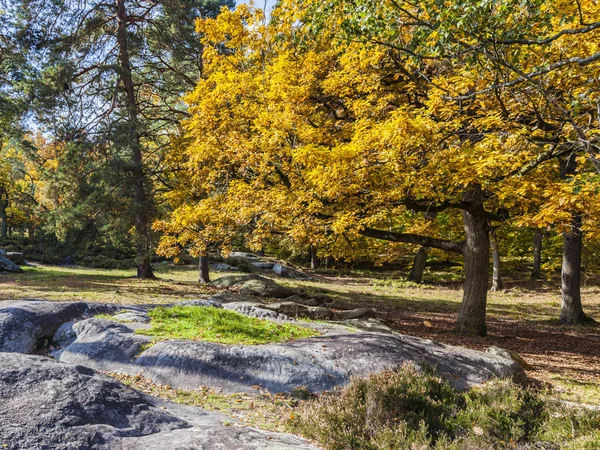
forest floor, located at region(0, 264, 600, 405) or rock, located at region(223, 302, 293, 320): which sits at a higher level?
rock, located at region(223, 302, 293, 320)

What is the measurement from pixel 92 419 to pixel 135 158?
55.2 feet

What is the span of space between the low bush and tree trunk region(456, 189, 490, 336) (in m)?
6.05

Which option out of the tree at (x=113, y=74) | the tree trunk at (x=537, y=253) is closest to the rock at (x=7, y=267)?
the tree at (x=113, y=74)

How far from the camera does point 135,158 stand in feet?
62.3

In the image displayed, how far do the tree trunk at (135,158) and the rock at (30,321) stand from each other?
32.6 ft

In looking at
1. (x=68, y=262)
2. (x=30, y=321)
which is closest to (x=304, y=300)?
(x=30, y=321)

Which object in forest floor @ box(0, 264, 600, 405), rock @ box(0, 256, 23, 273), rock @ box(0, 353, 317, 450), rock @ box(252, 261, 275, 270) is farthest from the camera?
rock @ box(252, 261, 275, 270)

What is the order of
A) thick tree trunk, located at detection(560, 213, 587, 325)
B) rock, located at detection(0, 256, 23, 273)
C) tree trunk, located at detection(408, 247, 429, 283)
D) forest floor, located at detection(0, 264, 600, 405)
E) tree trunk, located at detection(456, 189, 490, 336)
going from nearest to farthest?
forest floor, located at detection(0, 264, 600, 405) → tree trunk, located at detection(456, 189, 490, 336) → thick tree trunk, located at detection(560, 213, 587, 325) → rock, located at detection(0, 256, 23, 273) → tree trunk, located at detection(408, 247, 429, 283)

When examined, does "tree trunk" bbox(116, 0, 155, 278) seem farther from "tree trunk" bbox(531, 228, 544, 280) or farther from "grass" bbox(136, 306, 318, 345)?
"tree trunk" bbox(531, 228, 544, 280)

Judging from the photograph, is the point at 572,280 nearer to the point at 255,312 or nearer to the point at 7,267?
the point at 255,312

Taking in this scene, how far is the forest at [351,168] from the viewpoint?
557cm

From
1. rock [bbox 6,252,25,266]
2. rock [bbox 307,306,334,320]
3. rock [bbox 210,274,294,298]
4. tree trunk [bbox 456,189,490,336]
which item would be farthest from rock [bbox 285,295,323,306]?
rock [bbox 6,252,25,266]

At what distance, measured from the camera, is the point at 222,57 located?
1261 centimetres

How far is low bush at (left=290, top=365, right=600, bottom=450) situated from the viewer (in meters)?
4.21
